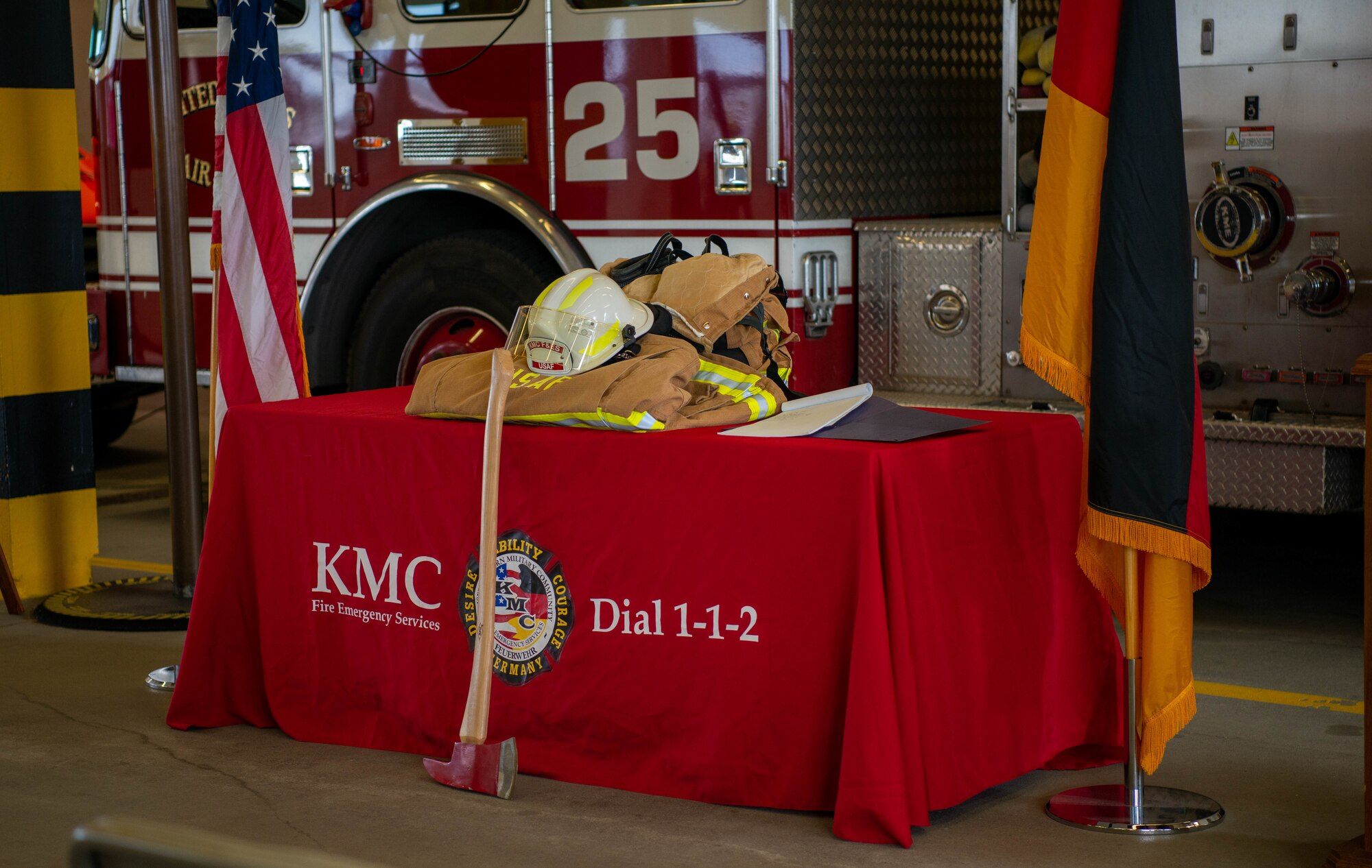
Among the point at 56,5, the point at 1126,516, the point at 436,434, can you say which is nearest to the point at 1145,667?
the point at 1126,516

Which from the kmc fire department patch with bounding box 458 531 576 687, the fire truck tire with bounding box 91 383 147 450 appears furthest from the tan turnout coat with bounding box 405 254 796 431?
the fire truck tire with bounding box 91 383 147 450

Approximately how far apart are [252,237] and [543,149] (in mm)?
1390

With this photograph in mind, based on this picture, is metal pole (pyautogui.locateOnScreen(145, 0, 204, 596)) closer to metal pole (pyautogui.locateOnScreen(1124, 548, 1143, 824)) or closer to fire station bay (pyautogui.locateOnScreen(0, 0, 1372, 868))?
fire station bay (pyautogui.locateOnScreen(0, 0, 1372, 868))

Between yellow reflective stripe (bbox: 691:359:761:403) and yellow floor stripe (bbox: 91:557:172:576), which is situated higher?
yellow reflective stripe (bbox: 691:359:761:403)

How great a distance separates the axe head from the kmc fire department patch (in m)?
0.20

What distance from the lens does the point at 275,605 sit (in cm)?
450

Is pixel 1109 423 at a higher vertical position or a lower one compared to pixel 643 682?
higher

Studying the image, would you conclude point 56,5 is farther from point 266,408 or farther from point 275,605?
point 275,605

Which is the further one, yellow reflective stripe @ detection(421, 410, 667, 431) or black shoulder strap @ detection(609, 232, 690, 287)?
black shoulder strap @ detection(609, 232, 690, 287)

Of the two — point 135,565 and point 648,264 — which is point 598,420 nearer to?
point 648,264

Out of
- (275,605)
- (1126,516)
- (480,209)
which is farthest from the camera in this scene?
(480,209)

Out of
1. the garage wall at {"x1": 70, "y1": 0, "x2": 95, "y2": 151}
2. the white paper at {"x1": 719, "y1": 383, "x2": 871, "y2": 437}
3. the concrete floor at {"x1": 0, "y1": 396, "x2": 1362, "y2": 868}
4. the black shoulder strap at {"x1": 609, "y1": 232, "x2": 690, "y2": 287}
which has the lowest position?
the concrete floor at {"x1": 0, "y1": 396, "x2": 1362, "y2": 868}

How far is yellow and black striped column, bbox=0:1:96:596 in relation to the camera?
20.2 ft

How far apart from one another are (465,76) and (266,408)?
94.7 inches
